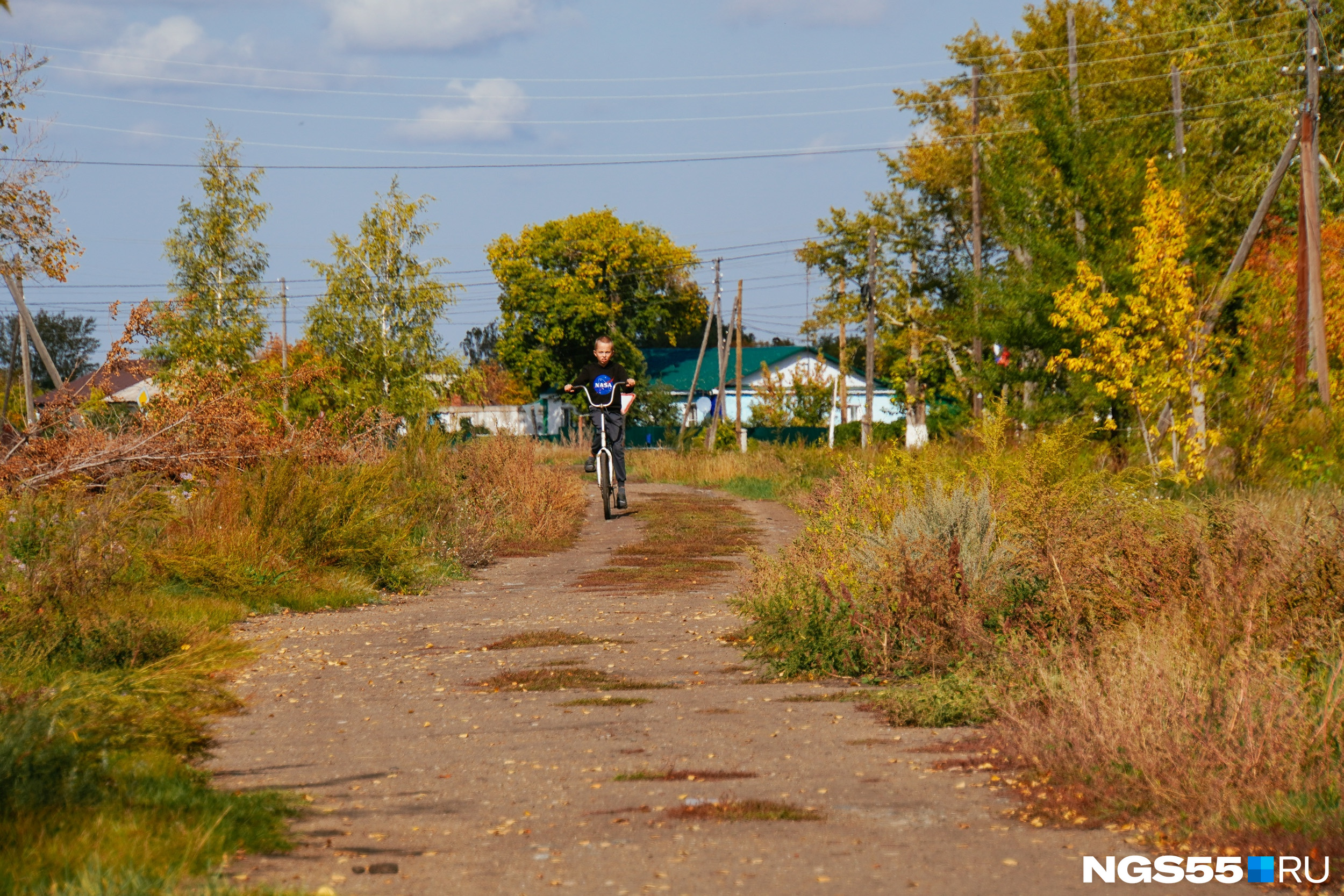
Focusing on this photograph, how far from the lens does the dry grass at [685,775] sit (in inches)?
195

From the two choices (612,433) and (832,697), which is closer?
(832,697)

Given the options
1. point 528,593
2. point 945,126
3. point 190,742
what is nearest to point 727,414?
point 945,126

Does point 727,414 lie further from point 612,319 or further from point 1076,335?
point 1076,335

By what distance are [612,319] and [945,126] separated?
18.3 metres

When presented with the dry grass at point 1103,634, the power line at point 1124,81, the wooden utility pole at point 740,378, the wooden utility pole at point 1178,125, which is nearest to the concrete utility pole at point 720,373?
the wooden utility pole at point 740,378

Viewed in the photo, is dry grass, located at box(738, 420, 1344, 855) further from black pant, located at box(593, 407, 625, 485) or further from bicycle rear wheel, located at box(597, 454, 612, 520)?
bicycle rear wheel, located at box(597, 454, 612, 520)

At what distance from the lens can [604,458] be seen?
17.5 metres

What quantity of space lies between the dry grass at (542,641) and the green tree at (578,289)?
48018 mm

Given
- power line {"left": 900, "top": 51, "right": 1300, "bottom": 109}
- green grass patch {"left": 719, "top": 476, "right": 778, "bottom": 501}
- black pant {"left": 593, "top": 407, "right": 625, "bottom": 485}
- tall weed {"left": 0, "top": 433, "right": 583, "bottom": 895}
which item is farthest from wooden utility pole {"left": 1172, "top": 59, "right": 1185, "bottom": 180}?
tall weed {"left": 0, "top": 433, "right": 583, "bottom": 895}

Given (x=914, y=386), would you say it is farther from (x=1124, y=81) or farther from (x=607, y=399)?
(x=607, y=399)

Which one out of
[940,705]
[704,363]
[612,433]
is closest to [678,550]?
[612,433]

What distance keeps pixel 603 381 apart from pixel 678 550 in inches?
120

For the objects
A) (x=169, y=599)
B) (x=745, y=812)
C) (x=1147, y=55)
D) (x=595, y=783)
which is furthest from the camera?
(x=1147, y=55)

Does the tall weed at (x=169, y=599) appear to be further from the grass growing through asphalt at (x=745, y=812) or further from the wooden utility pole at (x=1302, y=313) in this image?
the wooden utility pole at (x=1302, y=313)
